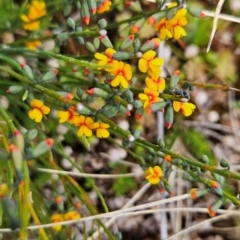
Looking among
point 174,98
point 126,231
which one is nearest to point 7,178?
point 174,98

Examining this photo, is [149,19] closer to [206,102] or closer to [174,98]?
[174,98]

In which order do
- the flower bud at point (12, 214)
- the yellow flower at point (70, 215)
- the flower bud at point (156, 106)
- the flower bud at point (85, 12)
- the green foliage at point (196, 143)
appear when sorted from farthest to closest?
the green foliage at point (196, 143), the yellow flower at point (70, 215), the flower bud at point (85, 12), the flower bud at point (156, 106), the flower bud at point (12, 214)

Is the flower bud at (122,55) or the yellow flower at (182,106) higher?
the flower bud at (122,55)

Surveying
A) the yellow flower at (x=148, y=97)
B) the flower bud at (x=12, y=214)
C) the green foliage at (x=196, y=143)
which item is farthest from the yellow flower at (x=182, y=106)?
the green foliage at (x=196, y=143)

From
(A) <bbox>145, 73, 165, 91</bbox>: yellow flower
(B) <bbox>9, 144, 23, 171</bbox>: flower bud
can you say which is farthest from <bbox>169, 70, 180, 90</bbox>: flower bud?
(B) <bbox>9, 144, 23, 171</bbox>: flower bud

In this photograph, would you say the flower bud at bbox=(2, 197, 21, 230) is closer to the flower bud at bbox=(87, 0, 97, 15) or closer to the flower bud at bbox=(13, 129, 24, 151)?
the flower bud at bbox=(13, 129, 24, 151)

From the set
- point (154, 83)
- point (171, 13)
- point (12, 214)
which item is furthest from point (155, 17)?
point (12, 214)

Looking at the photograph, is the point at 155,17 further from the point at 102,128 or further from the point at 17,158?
the point at 17,158

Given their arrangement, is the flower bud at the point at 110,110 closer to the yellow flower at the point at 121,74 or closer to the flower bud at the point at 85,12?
the yellow flower at the point at 121,74
